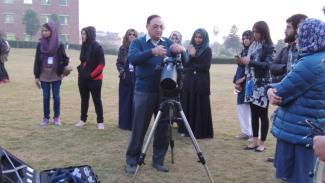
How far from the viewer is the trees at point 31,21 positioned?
64.1 meters

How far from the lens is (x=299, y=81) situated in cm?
340

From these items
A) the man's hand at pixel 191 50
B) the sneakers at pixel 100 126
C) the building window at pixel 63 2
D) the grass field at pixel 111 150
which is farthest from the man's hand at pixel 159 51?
the building window at pixel 63 2

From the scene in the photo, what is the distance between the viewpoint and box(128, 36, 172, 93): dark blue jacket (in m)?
4.83

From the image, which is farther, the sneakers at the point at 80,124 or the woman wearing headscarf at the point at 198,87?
the sneakers at the point at 80,124

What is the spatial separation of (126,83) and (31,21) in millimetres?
61297

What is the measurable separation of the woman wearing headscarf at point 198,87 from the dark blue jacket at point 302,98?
3.32 metres

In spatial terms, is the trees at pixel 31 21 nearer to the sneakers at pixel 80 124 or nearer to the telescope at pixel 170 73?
the sneakers at pixel 80 124

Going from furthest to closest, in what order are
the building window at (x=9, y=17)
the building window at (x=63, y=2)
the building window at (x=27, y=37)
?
1. the building window at (x=63, y=2)
2. the building window at (x=9, y=17)
3. the building window at (x=27, y=37)

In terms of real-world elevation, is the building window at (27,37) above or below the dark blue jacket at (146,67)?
below

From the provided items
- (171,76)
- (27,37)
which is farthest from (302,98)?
(27,37)

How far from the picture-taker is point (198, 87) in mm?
6965

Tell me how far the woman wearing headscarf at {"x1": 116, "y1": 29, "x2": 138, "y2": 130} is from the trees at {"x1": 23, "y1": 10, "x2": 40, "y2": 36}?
60.6 metres

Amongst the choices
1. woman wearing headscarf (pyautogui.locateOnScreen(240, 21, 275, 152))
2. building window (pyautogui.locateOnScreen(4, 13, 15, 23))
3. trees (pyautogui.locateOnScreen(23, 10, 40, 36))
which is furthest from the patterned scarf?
building window (pyautogui.locateOnScreen(4, 13, 15, 23))

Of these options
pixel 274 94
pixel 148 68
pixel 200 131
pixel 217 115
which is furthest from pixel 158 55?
pixel 217 115
